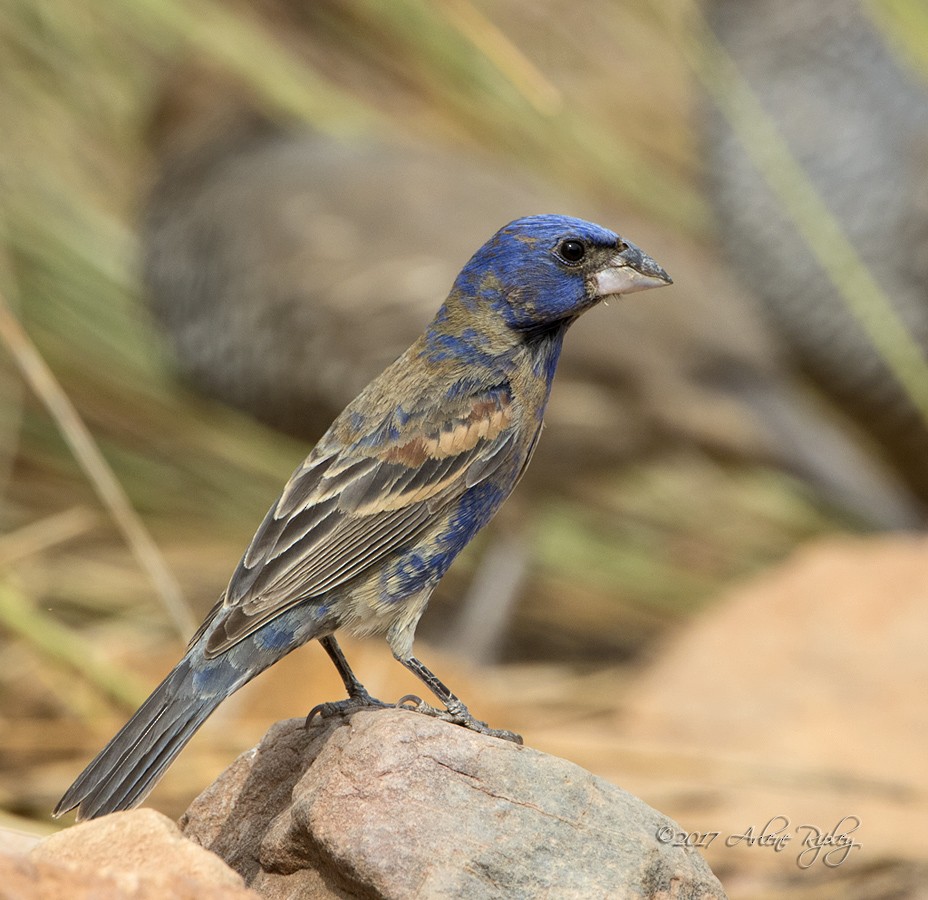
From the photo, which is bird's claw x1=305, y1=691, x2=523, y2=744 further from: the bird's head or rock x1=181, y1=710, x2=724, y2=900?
the bird's head

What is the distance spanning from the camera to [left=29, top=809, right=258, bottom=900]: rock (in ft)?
5.63

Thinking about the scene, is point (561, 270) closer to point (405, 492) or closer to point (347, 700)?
point (405, 492)

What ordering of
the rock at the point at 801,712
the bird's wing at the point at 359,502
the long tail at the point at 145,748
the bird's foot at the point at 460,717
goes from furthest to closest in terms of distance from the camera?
the rock at the point at 801,712, the bird's wing at the point at 359,502, the bird's foot at the point at 460,717, the long tail at the point at 145,748

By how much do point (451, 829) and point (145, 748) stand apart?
51 centimetres

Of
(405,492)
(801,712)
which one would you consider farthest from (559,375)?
(405,492)

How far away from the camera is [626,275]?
278 centimetres

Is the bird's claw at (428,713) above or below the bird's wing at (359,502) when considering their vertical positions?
below

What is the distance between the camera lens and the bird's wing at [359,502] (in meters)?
2.50

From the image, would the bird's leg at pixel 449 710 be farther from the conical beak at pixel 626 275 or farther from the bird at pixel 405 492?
the conical beak at pixel 626 275

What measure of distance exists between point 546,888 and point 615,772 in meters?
2.12

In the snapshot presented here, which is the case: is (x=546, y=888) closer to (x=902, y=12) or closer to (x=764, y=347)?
(x=902, y=12)

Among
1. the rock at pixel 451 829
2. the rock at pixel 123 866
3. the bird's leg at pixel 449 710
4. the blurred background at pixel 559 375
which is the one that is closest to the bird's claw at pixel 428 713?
the bird's leg at pixel 449 710

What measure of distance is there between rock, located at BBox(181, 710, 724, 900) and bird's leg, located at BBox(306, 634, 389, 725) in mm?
120

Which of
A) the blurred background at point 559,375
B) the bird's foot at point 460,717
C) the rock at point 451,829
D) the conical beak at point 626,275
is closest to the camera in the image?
the rock at point 451,829
